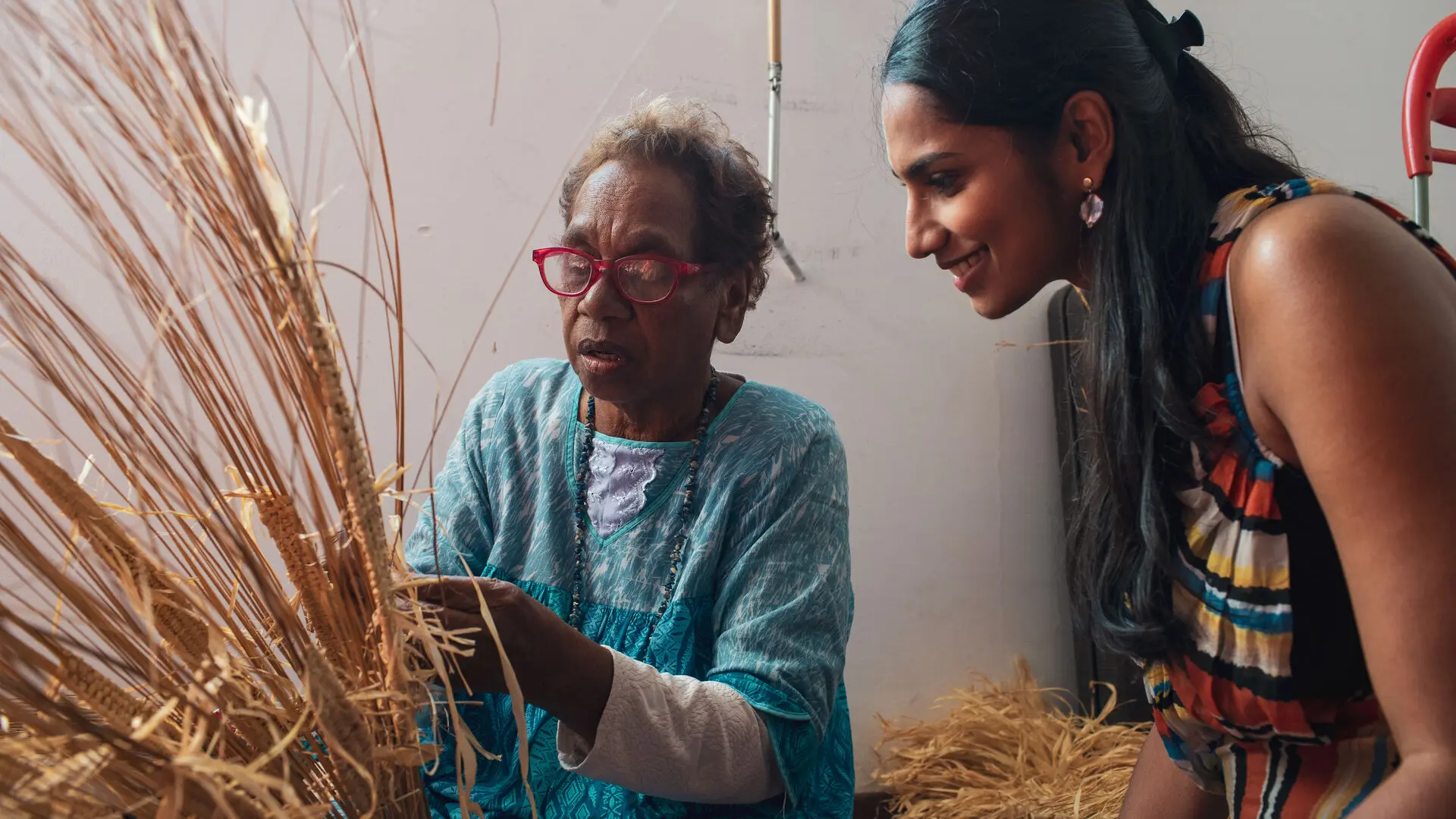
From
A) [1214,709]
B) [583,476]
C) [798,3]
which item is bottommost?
[1214,709]

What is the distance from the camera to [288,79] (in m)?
2.06

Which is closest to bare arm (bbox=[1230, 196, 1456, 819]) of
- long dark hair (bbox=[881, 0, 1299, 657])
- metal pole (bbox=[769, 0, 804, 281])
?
long dark hair (bbox=[881, 0, 1299, 657])

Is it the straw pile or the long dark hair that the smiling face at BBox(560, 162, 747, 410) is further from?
the straw pile

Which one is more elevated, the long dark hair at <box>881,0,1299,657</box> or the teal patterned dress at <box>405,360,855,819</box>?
the long dark hair at <box>881,0,1299,657</box>

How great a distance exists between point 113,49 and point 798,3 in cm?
201

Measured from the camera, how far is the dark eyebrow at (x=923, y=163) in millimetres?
992

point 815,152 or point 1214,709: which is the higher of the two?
point 815,152

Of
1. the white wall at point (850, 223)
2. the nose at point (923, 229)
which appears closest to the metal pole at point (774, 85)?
the white wall at point (850, 223)

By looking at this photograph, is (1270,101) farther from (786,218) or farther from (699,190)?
(699,190)

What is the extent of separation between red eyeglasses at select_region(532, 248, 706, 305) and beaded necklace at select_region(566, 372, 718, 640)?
0.59 feet

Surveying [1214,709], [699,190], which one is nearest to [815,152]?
[699,190]

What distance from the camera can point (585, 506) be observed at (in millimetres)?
1328

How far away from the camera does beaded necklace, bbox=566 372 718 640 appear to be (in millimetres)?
1252

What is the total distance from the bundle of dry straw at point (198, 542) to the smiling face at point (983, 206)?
1.83ft
